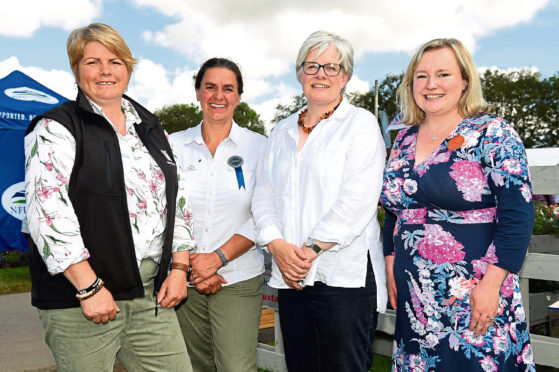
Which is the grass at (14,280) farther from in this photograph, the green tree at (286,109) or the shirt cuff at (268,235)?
the green tree at (286,109)

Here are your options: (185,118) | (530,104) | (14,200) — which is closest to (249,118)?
(185,118)

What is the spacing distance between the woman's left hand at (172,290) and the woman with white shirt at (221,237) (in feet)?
1.35

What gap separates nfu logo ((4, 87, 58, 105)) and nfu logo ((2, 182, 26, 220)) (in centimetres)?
221

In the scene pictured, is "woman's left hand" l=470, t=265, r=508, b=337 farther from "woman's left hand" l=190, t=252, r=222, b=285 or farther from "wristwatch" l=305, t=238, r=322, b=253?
"woman's left hand" l=190, t=252, r=222, b=285

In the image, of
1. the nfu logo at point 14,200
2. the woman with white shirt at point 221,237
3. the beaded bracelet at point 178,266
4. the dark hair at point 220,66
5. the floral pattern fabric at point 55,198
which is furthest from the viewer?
the nfu logo at point 14,200

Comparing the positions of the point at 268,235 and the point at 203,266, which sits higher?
the point at 268,235

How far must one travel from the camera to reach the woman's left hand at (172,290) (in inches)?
104

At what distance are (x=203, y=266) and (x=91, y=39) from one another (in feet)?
4.78

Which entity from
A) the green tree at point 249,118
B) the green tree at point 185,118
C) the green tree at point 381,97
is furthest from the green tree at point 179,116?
the green tree at point 381,97

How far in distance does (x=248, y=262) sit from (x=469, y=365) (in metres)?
1.48

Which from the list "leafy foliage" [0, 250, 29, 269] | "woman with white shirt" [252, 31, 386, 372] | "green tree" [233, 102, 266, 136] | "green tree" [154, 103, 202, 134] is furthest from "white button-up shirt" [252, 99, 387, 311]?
"green tree" [233, 102, 266, 136]

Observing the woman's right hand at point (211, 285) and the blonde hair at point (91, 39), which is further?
the woman's right hand at point (211, 285)

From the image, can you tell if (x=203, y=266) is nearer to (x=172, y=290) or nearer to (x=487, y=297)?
(x=172, y=290)

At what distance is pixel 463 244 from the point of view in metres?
2.48
